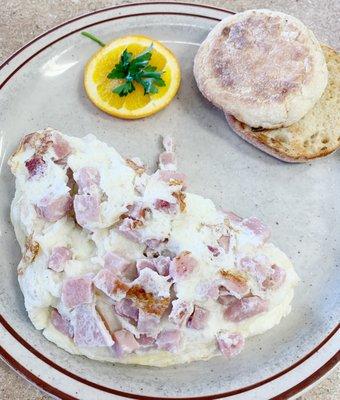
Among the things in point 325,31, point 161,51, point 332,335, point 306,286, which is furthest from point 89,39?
point 332,335

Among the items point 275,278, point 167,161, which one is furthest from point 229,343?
point 167,161

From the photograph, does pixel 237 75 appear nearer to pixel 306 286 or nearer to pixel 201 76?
pixel 201 76

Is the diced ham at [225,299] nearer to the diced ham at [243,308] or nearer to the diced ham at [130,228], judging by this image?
the diced ham at [243,308]

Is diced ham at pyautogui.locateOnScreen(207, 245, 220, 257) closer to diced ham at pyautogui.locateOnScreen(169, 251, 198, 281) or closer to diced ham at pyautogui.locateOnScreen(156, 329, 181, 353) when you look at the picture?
diced ham at pyautogui.locateOnScreen(169, 251, 198, 281)

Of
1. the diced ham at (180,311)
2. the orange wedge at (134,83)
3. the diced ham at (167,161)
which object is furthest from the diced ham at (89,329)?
the orange wedge at (134,83)

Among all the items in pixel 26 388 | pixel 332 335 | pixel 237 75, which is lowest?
pixel 332 335

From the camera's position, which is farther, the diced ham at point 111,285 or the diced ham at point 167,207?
the diced ham at point 167,207
